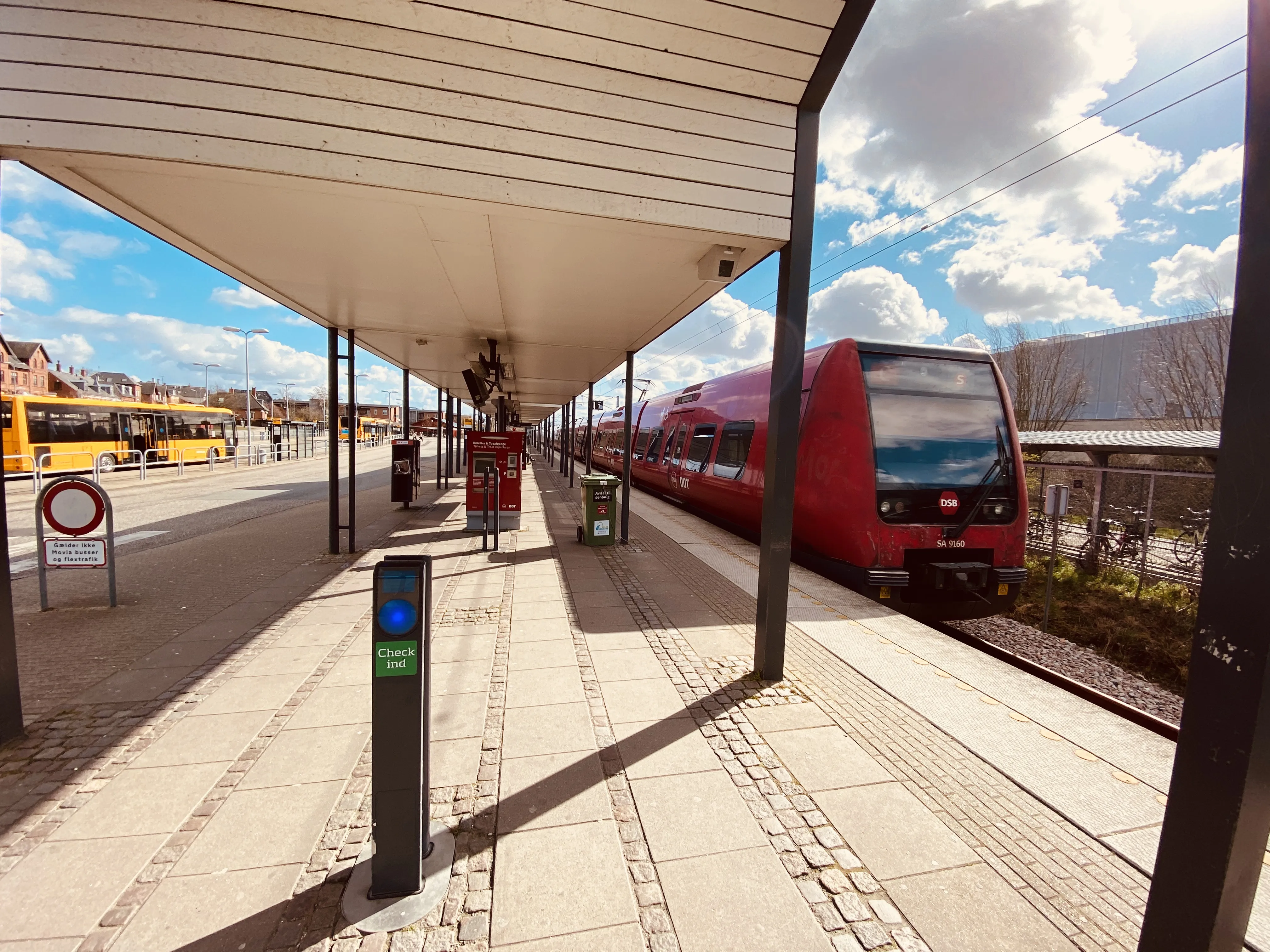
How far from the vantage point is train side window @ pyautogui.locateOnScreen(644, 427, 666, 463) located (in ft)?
42.7

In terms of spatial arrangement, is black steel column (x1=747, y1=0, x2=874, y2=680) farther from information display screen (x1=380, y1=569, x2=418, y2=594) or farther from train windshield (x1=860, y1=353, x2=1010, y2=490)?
train windshield (x1=860, y1=353, x2=1010, y2=490)

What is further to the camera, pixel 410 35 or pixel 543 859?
pixel 410 35

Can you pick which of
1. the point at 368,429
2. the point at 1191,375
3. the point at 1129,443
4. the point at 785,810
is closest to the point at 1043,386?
the point at 1191,375

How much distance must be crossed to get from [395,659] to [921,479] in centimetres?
539

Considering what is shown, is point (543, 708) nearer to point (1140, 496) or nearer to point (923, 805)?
point (923, 805)

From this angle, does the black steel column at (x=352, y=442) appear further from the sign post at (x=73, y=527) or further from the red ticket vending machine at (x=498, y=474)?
the sign post at (x=73, y=527)

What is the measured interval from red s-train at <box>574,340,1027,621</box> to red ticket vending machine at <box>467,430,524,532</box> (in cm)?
426

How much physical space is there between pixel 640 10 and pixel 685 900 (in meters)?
3.97

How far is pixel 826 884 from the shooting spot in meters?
1.93

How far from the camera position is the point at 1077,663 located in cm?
571

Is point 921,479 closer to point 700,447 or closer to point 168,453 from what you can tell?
point 700,447

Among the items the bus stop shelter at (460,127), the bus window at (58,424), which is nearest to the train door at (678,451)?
the bus stop shelter at (460,127)

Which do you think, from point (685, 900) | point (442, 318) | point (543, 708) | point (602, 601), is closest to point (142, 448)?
point (442, 318)

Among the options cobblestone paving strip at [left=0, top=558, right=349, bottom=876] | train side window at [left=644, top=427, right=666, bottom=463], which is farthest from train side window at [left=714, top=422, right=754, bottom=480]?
cobblestone paving strip at [left=0, top=558, right=349, bottom=876]
